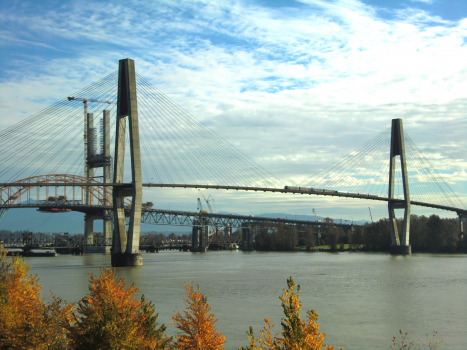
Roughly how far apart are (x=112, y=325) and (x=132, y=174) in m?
35.2

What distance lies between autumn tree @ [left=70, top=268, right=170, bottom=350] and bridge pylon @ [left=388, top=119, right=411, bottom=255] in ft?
225

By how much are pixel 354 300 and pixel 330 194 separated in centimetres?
4894

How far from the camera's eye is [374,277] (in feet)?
125

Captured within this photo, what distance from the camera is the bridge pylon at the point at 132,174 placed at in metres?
44.0

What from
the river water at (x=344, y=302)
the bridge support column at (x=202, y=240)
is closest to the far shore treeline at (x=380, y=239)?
the bridge support column at (x=202, y=240)

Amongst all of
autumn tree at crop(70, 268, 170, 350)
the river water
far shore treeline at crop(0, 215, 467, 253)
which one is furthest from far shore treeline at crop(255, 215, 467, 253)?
autumn tree at crop(70, 268, 170, 350)

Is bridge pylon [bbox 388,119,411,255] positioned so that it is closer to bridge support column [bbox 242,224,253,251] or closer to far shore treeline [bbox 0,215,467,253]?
far shore treeline [bbox 0,215,467,253]

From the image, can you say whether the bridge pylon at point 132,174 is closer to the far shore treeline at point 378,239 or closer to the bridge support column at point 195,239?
the far shore treeline at point 378,239

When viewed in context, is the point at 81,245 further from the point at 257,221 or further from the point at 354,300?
the point at 354,300

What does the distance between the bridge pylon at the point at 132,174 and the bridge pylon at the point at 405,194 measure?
44.1 m

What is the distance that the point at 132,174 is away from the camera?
44156 mm

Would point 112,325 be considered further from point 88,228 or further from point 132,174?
point 88,228

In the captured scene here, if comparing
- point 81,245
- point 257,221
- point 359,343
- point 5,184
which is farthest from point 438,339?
point 257,221

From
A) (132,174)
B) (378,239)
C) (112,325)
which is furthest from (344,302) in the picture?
(378,239)
